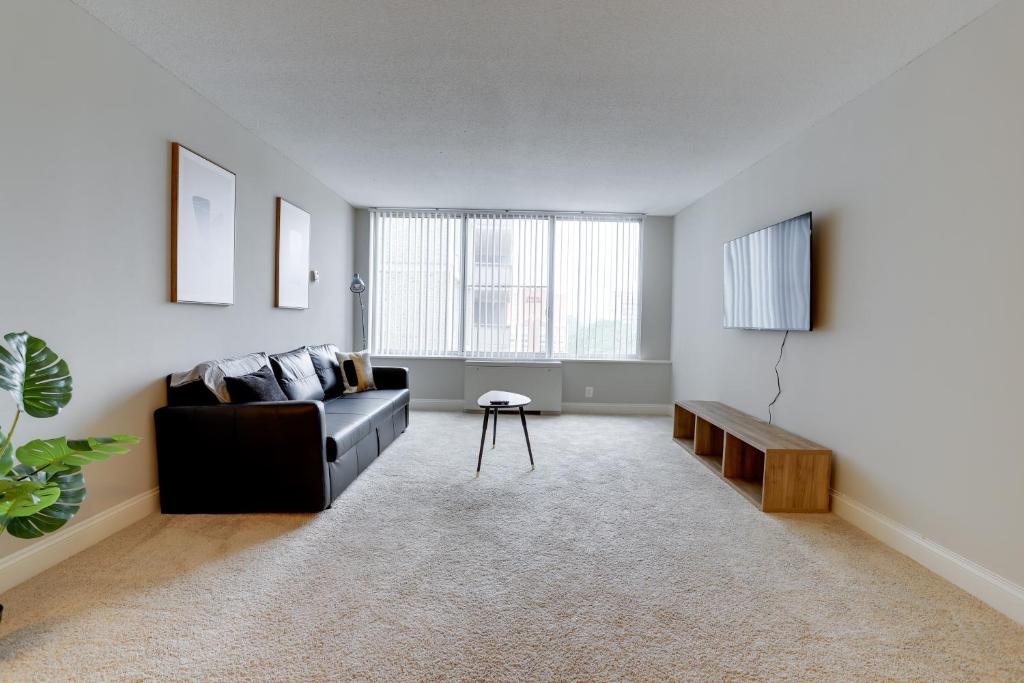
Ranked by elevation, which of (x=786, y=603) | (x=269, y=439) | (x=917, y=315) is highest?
(x=917, y=315)

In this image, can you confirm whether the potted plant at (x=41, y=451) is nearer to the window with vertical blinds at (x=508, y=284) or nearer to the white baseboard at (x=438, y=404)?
the white baseboard at (x=438, y=404)

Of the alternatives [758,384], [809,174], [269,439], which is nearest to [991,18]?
[809,174]

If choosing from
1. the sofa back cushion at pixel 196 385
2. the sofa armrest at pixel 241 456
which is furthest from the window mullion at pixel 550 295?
the sofa back cushion at pixel 196 385

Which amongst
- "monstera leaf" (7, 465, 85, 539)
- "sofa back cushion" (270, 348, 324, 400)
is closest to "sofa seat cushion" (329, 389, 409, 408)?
"sofa back cushion" (270, 348, 324, 400)

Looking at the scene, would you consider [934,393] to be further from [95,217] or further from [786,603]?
[95,217]

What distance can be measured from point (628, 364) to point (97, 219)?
508 cm

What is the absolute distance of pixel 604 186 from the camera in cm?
479

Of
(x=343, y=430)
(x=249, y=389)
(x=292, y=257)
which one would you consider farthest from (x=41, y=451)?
(x=292, y=257)

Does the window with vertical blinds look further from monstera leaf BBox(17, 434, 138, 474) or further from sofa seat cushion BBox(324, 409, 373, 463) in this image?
monstera leaf BBox(17, 434, 138, 474)

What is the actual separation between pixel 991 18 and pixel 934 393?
5.28ft

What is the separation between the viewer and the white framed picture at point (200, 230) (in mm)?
2768

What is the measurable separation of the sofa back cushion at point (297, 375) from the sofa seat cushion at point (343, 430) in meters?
0.32

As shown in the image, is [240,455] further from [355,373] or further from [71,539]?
[355,373]

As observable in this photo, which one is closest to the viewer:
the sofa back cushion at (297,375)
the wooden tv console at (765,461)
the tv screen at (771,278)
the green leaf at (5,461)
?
the green leaf at (5,461)
